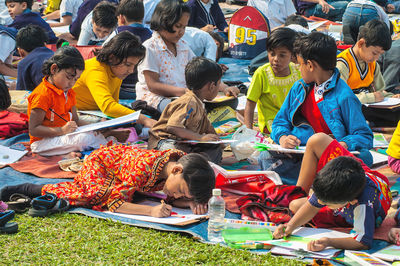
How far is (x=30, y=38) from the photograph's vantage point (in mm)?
6480

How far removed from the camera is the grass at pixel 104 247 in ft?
11.3

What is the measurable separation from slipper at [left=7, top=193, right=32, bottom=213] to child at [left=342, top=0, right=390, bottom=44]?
18.4 feet

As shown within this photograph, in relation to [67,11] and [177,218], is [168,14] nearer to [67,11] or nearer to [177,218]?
[177,218]

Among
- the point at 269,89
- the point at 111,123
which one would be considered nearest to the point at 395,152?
the point at 269,89

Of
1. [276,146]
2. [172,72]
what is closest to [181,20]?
[172,72]

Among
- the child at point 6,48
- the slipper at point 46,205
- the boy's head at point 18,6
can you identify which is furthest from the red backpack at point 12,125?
the boy's head at point 18,6

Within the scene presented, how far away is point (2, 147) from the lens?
547 centimetres

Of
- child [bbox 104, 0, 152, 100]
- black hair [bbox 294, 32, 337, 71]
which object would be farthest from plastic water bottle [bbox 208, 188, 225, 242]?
child [bbox 104, 0, 152, 100]

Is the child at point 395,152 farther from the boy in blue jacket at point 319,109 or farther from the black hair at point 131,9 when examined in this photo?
the black hair at point 131,9

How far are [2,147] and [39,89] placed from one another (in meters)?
0.73

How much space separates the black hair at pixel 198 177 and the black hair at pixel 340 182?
2.51ft

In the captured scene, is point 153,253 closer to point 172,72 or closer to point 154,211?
point 154,211

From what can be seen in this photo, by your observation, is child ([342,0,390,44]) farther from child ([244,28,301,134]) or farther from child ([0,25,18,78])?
child ([0,25,18,78])

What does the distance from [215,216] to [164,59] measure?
8.62ft
